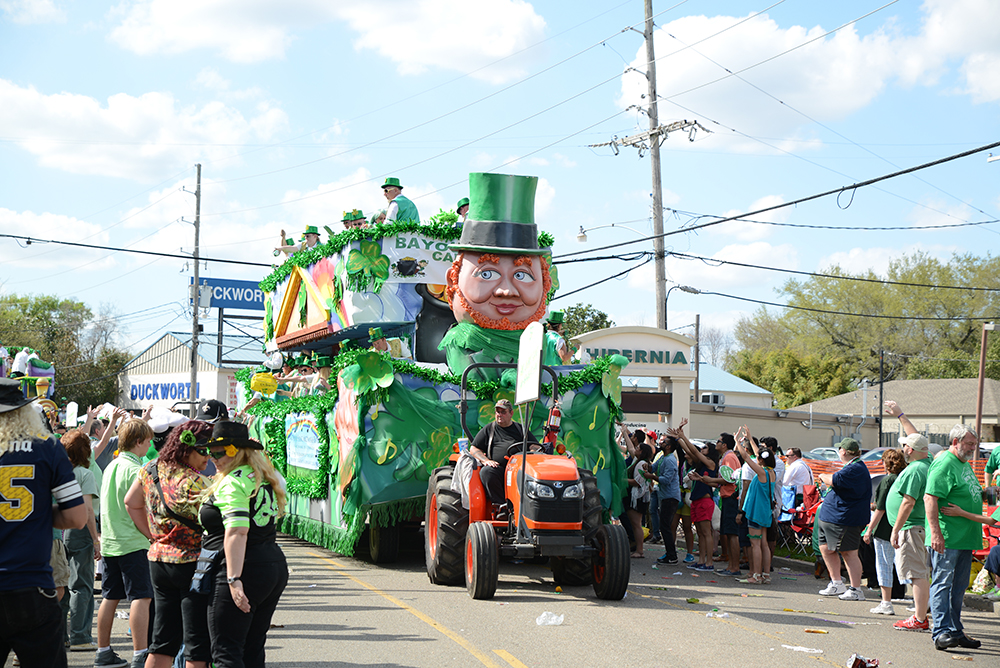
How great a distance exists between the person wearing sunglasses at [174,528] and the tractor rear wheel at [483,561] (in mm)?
4047

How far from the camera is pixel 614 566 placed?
9352mm

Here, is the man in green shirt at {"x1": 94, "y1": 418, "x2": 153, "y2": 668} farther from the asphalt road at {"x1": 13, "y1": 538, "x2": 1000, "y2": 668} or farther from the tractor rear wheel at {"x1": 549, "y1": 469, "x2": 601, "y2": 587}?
the tractor rear wheel at {"x1": 549, "y1": 469, "x2": 601, "y2": 587}

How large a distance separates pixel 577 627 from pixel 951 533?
10.4ft

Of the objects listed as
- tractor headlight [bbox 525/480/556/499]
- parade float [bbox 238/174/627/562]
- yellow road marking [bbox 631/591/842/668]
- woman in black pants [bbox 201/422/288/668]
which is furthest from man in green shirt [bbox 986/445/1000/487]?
woman in black pants [bbox 201/422/288/668]

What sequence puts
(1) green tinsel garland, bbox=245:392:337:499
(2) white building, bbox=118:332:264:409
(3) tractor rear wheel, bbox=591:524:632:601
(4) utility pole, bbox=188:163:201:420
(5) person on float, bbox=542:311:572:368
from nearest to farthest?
(3) tractor rear wheel, bbox=591:524:632:601 < (1) green tinsel garland, bbox=245:392:337:499 < (5) person on float, bbox=542:311:572:368 < (4) utility pole, bbox=188:163:201:420 < (2) white building, bbox=118:332:264:409

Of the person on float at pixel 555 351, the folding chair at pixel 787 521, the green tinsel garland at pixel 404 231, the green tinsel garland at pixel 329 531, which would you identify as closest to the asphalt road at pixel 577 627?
the green tinsel garland at pixel 329 531

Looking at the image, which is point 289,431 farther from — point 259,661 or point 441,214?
point 259,661

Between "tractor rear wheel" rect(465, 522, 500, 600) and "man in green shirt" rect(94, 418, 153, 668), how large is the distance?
342 centimetres

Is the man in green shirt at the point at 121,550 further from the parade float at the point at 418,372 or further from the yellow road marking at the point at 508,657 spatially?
the parade float at the point at 418,372

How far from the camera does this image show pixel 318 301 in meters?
14.9

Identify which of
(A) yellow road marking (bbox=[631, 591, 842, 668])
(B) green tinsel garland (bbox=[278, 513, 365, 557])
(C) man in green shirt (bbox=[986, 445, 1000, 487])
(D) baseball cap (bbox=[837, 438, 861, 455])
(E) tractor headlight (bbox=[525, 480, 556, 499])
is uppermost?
(D) baseball cap (bbox=[837, 438, 861, 455])

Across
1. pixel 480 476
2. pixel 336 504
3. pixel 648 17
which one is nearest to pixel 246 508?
pixel 480 476

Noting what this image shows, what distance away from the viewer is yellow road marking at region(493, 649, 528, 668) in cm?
686

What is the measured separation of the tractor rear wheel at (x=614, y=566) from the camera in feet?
30.7
